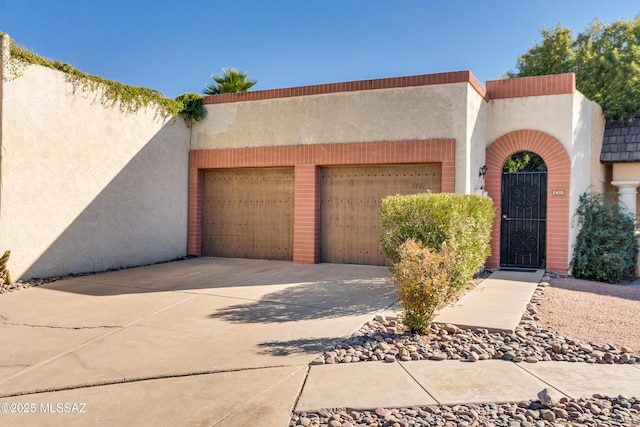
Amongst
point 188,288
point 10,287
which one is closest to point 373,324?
point 188,288

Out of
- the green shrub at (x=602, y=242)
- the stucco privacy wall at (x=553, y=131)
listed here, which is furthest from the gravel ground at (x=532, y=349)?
the stucco privacy wall at (x=553, y=131)

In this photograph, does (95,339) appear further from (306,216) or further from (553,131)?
(553,131)

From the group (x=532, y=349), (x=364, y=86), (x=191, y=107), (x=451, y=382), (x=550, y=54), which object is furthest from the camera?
(x=550, y=54)

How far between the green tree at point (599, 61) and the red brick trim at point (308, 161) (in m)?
6.20

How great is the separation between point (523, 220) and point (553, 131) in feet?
6.85

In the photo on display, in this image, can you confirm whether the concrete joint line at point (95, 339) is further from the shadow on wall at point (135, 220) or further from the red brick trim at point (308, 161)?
the red brick trim at point (308, 161)

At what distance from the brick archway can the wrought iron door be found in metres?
0.30

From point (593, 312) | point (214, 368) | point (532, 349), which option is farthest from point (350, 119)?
point (214, 368)

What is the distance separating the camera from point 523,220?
429 inches

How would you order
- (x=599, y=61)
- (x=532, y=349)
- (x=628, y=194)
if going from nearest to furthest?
(x=532, y=349)
(x=628, y=194)
(x=599, y=61)

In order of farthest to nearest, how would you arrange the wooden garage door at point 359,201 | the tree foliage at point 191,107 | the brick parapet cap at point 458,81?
1. the tree foliage at point 191,107
2. the wooden garage door at point 359,201
3. the brick parapet cap at point 458,81

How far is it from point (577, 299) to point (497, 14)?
9121 millimetres

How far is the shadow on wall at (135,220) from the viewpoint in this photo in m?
9.01

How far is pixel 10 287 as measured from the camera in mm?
7836
